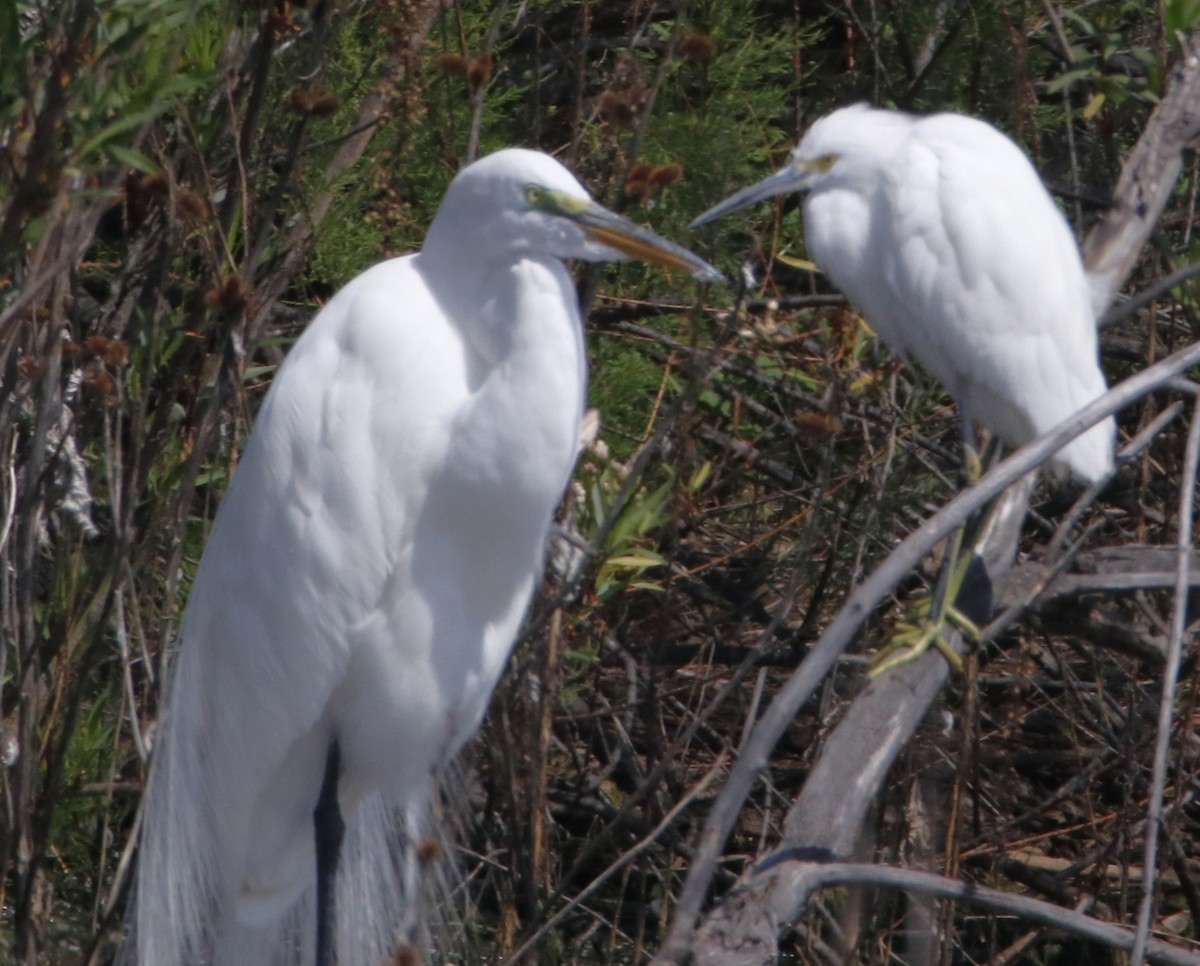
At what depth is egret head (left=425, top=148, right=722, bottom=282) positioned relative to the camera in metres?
1.73

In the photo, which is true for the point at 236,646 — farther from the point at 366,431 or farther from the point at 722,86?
the point at 722,86

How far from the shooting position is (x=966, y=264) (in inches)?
104

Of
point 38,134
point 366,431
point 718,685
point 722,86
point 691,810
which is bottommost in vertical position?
point 691,810

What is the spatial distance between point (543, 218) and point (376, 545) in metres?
0.50

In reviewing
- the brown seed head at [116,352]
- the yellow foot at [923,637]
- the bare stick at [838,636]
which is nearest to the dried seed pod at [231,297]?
the brown seed head at [116,352]

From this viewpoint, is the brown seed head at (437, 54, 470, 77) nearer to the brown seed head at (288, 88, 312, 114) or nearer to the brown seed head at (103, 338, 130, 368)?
the brown seed head at (288, 88, 312, 114)

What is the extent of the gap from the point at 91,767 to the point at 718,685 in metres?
1.19

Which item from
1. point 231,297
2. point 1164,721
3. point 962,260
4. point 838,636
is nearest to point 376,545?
point 231,297

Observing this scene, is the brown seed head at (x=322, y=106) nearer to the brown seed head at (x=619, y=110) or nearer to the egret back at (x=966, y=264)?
the brown seed head at (x=619, y=110)

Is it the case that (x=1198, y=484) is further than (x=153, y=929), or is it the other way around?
(x=1198, y=484)

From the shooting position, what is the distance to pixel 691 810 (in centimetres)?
308

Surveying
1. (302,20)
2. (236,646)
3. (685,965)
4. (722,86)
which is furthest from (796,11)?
(685,965)

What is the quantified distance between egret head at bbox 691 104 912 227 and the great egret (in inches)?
36.2

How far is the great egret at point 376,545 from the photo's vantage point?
1.87 meters
